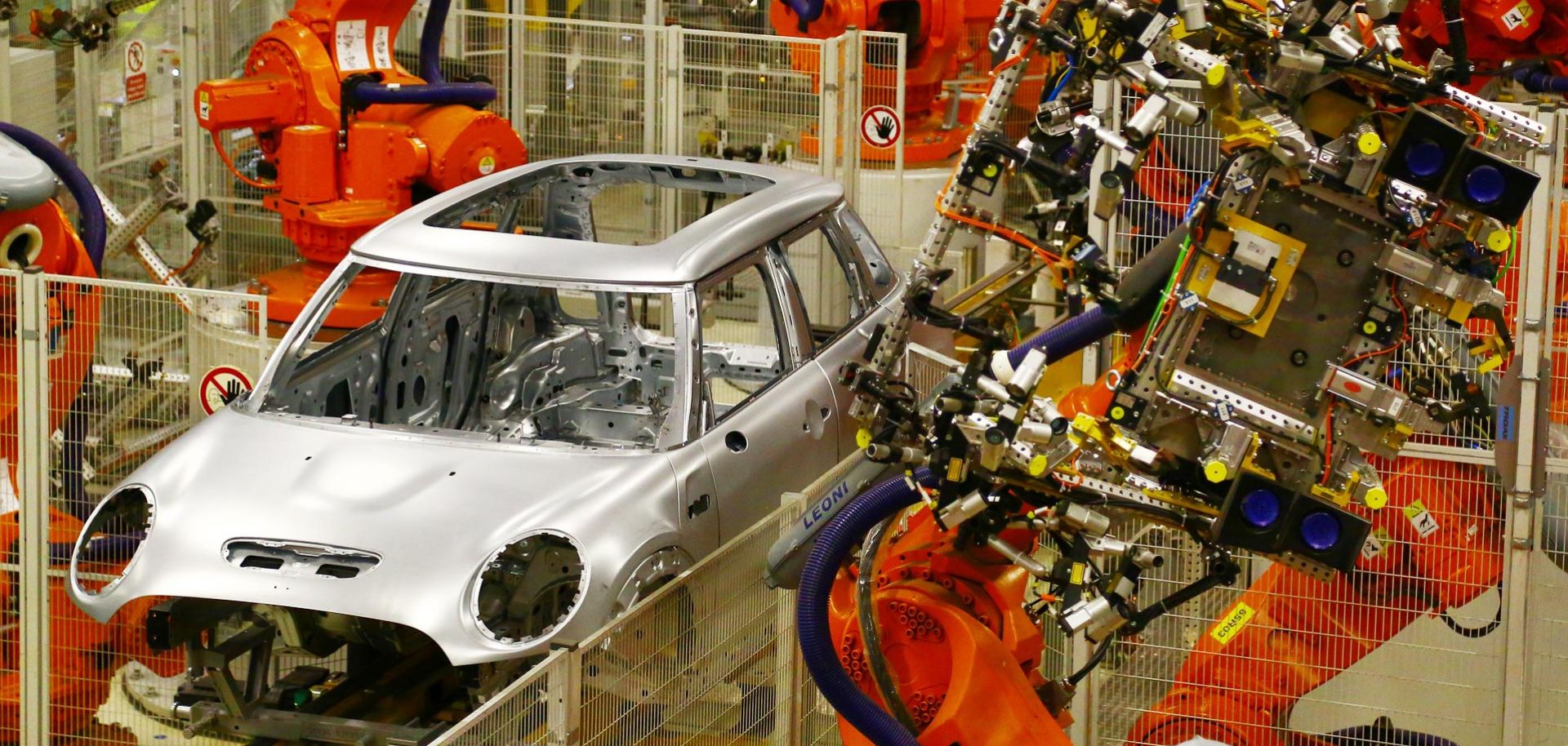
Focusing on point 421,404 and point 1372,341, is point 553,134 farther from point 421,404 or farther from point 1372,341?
point 1372,341

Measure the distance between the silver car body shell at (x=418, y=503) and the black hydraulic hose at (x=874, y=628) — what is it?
2.51 ft

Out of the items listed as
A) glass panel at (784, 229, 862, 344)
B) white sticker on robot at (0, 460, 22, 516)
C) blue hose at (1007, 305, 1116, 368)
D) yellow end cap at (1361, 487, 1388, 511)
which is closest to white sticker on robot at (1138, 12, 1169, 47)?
blue hose at (1007, 305, 1116, 368)

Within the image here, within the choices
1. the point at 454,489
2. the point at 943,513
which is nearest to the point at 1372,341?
the point at 943,513

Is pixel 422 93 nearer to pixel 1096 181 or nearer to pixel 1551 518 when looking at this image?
pixel 1096 181

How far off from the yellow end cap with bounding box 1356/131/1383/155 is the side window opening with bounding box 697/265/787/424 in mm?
2458

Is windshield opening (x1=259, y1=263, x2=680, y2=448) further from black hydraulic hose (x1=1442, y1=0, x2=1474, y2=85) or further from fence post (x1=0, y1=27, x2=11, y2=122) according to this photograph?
fence post (x1=0, y1=27, x2=11, y2=122)

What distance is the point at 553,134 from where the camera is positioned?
34.5 feet

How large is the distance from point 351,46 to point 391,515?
14.9ft

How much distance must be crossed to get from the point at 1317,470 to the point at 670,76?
16.9 feet

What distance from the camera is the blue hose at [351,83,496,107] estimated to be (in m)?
9.63

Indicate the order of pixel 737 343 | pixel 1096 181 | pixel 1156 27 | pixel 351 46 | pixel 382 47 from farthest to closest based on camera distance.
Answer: pixel 382 47 → pixel 351 46 → pixel 737 343 → pixel 1096 181 → pixel 1156 27

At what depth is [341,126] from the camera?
9688 mm

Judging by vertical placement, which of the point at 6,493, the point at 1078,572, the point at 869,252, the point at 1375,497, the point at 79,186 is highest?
the point at 79,186

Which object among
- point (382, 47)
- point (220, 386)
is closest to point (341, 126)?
point (382, 47)
